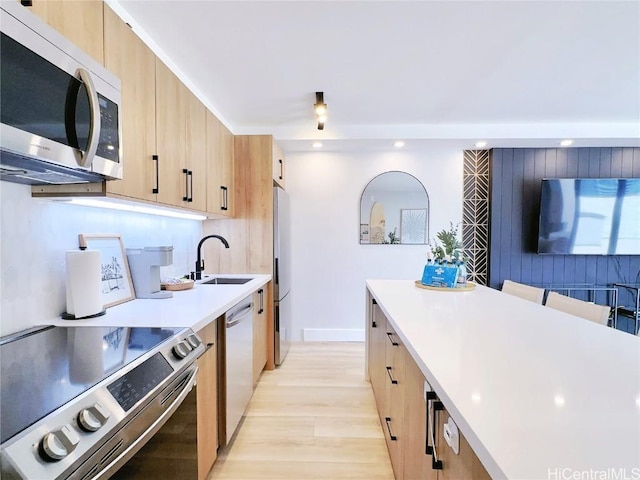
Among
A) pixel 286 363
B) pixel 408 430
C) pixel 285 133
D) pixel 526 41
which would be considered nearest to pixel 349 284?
pixel 286 363

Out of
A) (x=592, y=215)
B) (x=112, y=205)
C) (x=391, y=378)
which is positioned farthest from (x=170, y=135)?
(x=592, y=215)

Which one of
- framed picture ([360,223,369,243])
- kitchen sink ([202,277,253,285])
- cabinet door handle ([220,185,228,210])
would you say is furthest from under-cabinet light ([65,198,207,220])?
framed picture ([360,223,369,243])

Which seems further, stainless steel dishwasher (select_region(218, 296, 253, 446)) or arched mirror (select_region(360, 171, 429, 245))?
arched mirror (select_region(360, 171, 429, 245))

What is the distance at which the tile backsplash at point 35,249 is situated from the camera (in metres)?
1.12

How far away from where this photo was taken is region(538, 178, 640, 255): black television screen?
3281 millimetres

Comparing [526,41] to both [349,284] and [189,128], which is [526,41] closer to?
[189,128]

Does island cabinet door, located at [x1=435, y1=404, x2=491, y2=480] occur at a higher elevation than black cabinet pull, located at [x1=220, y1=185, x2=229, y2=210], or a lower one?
lower

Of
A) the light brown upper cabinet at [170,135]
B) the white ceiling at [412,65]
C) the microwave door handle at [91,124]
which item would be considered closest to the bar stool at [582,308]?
the white ceiling at [412,65]

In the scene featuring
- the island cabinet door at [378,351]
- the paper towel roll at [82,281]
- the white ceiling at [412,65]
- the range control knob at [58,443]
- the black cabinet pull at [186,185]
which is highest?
the white ceiling at [412,65]

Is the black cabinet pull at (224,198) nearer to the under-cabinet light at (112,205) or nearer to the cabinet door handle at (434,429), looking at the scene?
the under-cabinet light at (112,205)

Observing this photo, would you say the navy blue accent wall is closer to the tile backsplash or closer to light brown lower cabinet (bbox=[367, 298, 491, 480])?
light brown lower cabinet (bbox=[367, 298, 491, 480])

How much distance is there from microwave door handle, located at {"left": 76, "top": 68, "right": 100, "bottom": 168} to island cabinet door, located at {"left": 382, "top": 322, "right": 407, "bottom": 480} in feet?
4.63

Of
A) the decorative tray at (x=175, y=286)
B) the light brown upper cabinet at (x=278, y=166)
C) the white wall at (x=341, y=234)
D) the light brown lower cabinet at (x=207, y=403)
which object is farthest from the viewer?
the white wall at (x=341, y=234)

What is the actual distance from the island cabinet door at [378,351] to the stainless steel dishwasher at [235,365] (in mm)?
910
